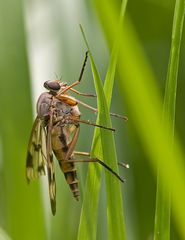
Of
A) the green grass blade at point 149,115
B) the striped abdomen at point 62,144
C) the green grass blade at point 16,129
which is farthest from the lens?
the striped abdomen at point 62,144

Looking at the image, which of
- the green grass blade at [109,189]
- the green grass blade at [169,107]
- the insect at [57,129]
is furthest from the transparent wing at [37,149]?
the green grass blade at [169,107]

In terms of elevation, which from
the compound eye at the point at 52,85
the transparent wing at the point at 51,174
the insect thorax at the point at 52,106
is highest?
the compound eye at the point at 52,85

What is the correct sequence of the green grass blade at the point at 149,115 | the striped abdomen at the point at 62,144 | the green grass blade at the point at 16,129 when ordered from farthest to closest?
the striped abdomen at the point at 62,144 → the green grass blade at the point at 16,129 → the green grass blade at the point at 149,115

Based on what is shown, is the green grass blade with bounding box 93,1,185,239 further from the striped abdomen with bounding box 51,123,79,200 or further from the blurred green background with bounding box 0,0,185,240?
the striped abdomen with bounding box 51,123,79,200

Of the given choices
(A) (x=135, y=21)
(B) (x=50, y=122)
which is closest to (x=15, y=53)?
(B) (x=50, y=122)

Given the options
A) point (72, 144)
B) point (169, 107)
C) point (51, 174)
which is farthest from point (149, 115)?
point (72, 144)

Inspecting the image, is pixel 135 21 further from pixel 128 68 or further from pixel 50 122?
pixel 128 68

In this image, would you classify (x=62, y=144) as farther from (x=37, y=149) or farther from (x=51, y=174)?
(x=51, y=174)

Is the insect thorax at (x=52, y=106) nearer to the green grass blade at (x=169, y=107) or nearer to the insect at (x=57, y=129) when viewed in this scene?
the insect at (x=57, y=129)
